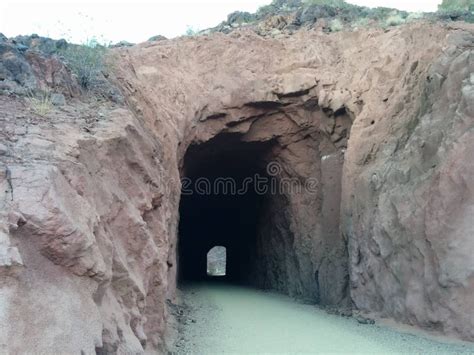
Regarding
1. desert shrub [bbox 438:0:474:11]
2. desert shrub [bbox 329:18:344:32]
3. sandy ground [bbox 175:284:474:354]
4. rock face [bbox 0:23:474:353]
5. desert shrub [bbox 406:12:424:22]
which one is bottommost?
sandy ground [bbox 175:284:474:354]

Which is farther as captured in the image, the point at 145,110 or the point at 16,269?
the point at 145,110

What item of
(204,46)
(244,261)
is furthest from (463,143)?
(244,261)

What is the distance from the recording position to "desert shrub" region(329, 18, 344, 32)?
52.0ft

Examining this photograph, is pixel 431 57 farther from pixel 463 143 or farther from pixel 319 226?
pixel 319 226

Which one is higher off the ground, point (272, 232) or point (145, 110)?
point (145, 110)

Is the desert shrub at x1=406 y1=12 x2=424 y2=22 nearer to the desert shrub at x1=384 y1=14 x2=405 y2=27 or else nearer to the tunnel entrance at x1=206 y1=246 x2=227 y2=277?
the desert shrub at x1=384 y1=14 x2=405 y2=27

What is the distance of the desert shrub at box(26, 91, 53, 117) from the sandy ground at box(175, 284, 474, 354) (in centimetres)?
411

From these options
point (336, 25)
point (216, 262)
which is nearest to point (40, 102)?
point (336, 25)

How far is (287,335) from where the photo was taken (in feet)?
29.5

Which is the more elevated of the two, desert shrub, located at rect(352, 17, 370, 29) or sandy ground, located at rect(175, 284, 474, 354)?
desert shrub, located at rect(352, 17, 370, 29)

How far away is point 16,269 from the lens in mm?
3811

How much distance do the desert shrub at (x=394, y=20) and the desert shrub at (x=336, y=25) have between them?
1332mm

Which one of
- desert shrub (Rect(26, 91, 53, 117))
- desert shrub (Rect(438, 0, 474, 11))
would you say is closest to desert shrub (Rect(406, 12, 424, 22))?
desert shrub (Rect(438, 0, 474, 11))

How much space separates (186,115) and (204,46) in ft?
8.93
